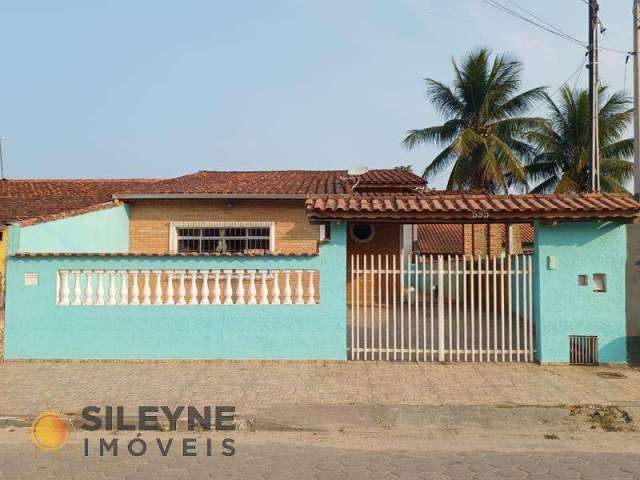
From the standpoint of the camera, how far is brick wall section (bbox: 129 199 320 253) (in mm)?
12219

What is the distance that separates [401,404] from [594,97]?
9.25 meters

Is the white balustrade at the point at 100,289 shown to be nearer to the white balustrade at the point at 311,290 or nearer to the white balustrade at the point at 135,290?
the white balustrade at the point at 135,290

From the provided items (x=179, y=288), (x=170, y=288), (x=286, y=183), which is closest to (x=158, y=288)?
(x=170, y=288)

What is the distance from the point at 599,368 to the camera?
23.4ft

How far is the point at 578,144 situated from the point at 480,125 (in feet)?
12.1

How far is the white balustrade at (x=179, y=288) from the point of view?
24.1 feet

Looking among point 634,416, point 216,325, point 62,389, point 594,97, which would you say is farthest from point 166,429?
point 594,97

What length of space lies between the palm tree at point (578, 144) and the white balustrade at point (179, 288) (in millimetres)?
14414

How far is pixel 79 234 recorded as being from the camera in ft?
32.9

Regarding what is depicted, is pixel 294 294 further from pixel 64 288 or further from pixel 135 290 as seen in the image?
pixel 64 288

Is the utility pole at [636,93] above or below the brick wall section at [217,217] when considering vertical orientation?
above

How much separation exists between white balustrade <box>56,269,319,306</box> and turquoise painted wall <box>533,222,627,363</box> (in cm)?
331

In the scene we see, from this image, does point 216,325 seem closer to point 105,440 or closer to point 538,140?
point 105,440

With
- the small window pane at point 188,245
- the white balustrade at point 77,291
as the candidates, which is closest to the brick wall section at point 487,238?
the small window pane at point 188,245
